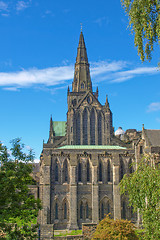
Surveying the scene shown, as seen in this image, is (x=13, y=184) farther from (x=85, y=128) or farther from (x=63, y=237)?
(x=85, y=128)

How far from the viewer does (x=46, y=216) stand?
47469 millimetres

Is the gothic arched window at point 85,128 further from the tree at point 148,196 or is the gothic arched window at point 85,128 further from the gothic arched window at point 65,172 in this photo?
the tree at point 148,196

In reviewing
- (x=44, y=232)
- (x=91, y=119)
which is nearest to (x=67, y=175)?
(x=91, y=119)

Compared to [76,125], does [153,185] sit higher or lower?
lower

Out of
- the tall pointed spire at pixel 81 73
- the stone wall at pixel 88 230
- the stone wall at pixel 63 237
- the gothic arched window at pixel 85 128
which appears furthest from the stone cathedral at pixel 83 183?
the tall pointed spire at pixel 81 73

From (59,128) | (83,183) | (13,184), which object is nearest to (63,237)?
(13,184)

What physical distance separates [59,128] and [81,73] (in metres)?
14.5

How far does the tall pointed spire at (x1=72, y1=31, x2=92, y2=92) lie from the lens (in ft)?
230

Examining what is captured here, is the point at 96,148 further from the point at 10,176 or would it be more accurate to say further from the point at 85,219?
the point at 10,176

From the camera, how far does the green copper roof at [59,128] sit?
233ft

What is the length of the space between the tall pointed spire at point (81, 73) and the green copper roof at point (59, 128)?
8909mm

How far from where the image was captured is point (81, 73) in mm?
Result: 71250

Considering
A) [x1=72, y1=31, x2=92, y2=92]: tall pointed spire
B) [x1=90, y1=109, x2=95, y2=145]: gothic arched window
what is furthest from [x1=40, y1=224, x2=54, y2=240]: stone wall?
[x1=72, y1=31, x2=92, y2=92]: tall pointed spire

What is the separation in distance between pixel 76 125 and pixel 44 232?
34.3 metres
